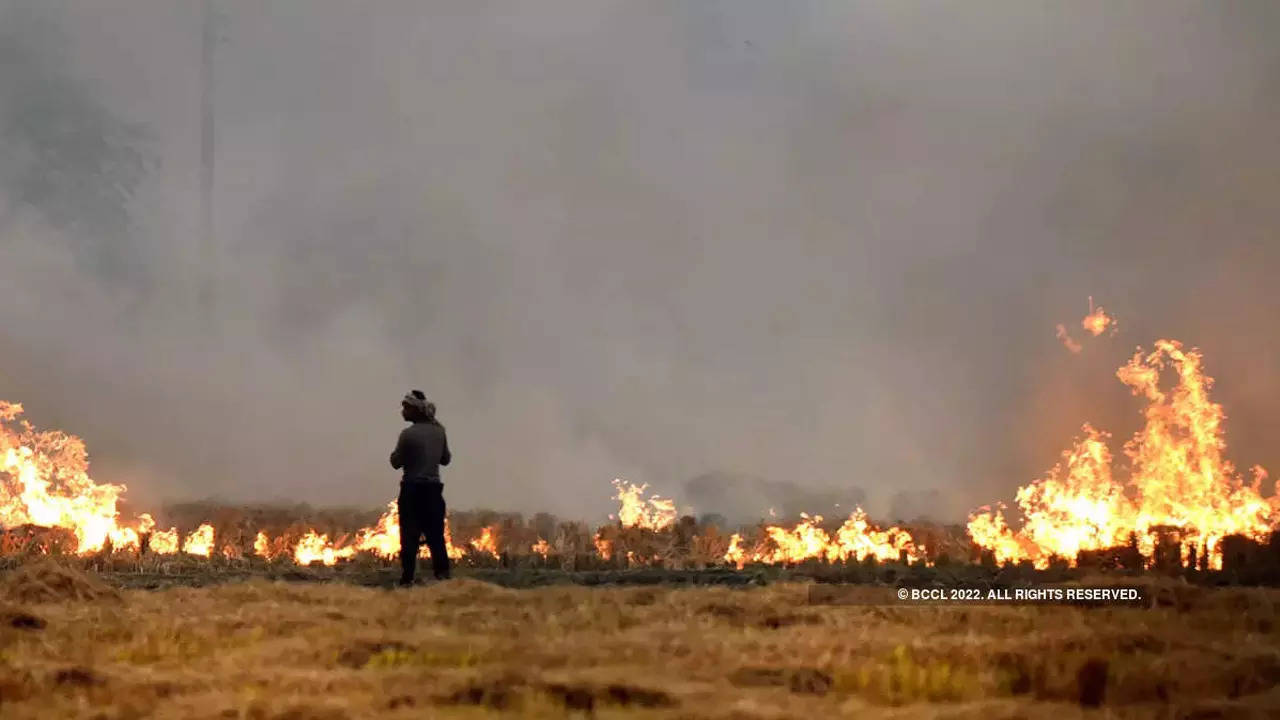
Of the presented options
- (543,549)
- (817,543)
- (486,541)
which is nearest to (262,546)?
(486,541)

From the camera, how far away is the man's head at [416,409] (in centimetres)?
1448

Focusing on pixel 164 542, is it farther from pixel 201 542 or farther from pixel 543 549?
pixel 543 549

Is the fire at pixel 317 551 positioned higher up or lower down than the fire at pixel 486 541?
lower down

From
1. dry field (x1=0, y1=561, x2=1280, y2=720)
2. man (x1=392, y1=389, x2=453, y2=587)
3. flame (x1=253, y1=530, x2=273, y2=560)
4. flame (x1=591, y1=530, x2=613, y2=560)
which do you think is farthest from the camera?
flame (x1=253, y1=530, x2=273, y2=560)

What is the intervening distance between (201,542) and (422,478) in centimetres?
692

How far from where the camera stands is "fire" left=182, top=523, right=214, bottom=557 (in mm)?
17652

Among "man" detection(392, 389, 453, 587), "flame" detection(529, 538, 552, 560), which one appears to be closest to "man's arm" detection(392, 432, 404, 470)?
"man" detection(392, 389, 453, 587)

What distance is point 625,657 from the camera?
23.6 feet

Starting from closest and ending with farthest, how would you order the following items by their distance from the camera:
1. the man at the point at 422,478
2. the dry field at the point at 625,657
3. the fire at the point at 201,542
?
the dry field at the point at 625,657 < the man at the point at 422,478 < the fire at the point at 201,542

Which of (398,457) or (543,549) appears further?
(543,549)

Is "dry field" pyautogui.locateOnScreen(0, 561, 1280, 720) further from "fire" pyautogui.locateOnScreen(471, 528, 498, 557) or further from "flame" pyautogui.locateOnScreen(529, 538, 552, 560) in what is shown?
"fire" pyautogui.locateOnScreen(471, 528, 498, 557)

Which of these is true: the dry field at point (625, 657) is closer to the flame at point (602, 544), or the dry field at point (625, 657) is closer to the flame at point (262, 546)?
the flame at point (602, 544)

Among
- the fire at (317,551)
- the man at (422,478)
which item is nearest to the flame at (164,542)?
the fire at (317,551)

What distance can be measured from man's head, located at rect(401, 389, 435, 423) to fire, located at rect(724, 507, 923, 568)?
469 centimetres
